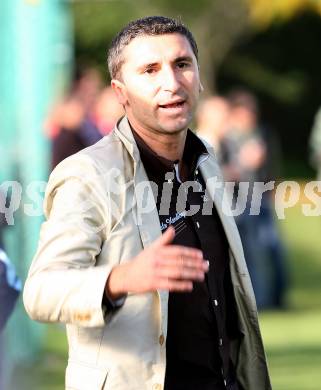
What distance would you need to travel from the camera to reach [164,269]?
380 cm

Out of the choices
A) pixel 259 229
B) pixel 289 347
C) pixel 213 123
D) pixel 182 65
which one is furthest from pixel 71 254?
pixel 259 229

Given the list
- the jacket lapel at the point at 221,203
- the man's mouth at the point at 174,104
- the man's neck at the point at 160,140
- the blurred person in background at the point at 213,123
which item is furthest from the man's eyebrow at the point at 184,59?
the blurred person in background at the point at 213,123

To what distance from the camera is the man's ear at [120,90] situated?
4.64m

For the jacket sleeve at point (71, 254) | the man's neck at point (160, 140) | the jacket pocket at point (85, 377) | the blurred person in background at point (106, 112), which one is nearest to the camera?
the jacket sleeve at point (71, 254)

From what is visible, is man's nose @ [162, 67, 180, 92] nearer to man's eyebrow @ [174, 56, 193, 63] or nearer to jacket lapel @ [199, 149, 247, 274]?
man's eyebrow @ [174, 56, 193, 63]

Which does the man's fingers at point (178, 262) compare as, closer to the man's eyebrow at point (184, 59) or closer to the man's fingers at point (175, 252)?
the man's fingers at point (175, 252)

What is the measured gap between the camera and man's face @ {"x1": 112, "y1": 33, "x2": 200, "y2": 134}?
4500 mm

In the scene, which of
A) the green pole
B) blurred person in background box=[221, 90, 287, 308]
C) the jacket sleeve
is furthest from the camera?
blurred person in background box=[221, 90, 287, 308]

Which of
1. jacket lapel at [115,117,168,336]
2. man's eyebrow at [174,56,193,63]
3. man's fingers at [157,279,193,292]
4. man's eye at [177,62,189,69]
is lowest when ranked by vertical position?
man's fingers at [157,279,193,292]

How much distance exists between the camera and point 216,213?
4.78 m

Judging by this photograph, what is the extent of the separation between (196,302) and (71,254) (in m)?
0.61

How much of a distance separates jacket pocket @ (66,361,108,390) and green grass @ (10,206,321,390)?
5775 millimetres

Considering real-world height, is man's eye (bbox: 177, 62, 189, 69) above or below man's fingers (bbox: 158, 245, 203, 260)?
above

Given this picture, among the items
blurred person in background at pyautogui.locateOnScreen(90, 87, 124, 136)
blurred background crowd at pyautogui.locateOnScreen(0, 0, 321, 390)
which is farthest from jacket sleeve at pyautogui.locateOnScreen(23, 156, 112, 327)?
blurred person in background at pyautogui.locateOnScreen(90, 87, 124, 136)
